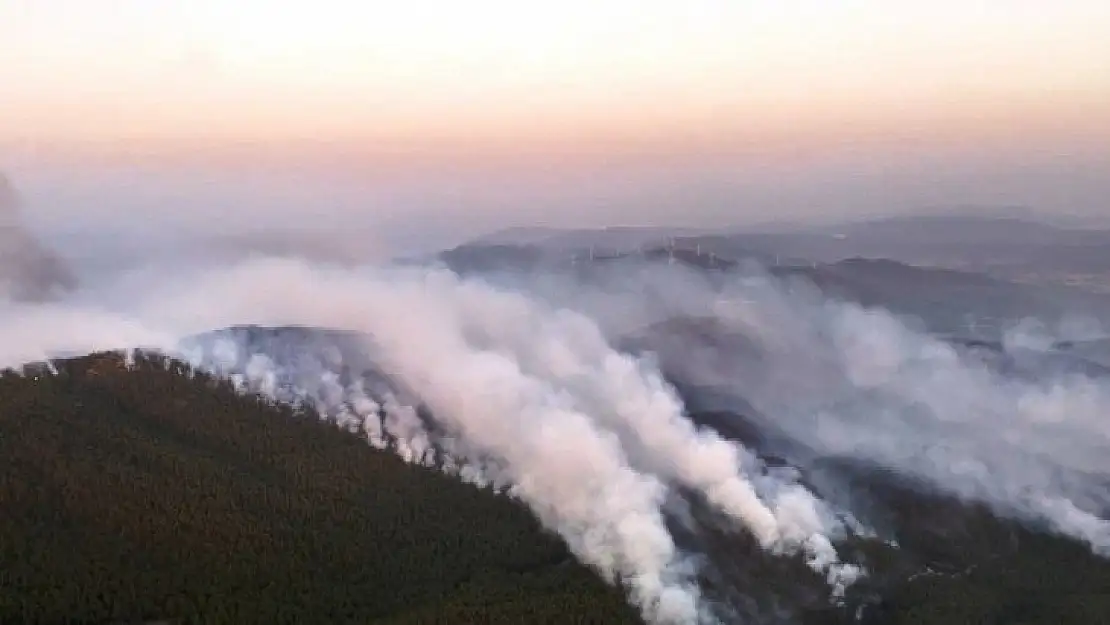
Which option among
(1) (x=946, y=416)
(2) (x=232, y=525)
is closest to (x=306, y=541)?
(2) (x=232, y=525)

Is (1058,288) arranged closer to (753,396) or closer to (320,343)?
(753,396)

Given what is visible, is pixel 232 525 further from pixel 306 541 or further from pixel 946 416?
pixel 946 416

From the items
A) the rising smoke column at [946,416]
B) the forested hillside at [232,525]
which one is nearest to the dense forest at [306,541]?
the forested hillside at [232,525]

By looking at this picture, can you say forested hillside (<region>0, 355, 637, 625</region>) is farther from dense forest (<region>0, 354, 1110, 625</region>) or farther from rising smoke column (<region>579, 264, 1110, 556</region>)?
rising smoke column (<region>579, 264, 1110, 556</region>)

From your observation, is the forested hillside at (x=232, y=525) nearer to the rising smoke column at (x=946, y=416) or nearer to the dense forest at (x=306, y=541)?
the dense forest at (x=306, y=541)

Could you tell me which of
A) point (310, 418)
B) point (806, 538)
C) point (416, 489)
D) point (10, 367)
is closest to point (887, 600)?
point (806, 538)
